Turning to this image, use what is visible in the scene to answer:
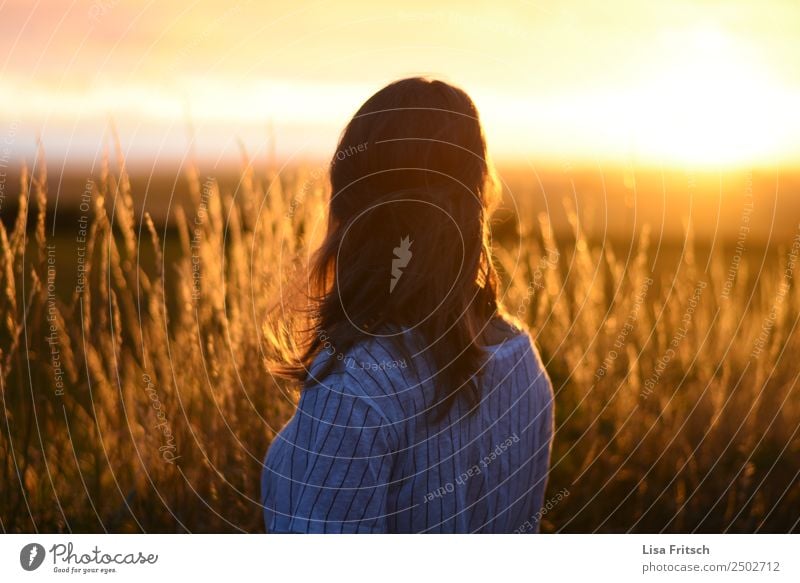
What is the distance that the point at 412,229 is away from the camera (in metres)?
1.49

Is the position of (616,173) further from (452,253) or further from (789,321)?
(452,253)

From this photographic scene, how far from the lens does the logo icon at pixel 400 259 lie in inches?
56.6

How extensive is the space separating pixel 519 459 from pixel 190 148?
4.47 feet

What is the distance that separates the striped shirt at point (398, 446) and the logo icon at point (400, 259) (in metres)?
0.12

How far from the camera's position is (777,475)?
2.67 metres

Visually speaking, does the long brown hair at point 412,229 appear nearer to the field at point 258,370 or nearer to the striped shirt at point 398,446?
the striped shirt at point 398,446
